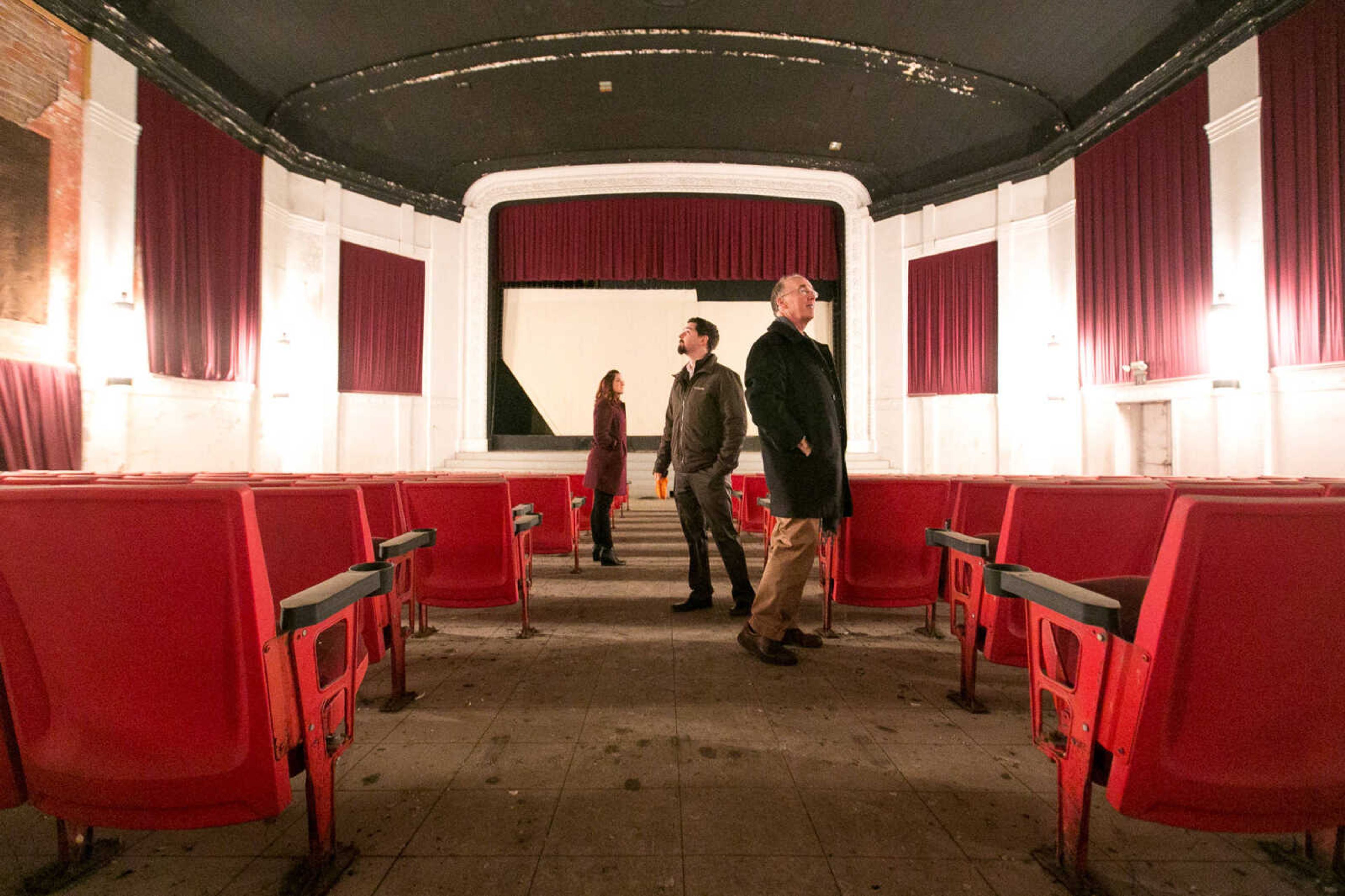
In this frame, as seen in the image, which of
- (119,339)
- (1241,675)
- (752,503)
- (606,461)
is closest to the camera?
(1241,675)

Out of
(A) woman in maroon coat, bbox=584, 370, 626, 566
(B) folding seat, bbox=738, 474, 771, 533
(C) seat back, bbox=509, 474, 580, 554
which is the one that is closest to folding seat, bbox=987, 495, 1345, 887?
(C) seat back, bbox=509, 474, 580, 554

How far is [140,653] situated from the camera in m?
0.84

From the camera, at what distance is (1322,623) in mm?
788

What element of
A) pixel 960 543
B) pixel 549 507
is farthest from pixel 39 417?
pixel 960 543

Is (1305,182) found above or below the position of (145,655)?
above

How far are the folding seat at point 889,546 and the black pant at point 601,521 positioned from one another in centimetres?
217

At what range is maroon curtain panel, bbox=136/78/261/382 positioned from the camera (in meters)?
5.84

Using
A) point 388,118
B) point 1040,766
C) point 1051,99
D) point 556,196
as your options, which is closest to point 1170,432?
point 1051,99

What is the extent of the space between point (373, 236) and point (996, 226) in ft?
31.0

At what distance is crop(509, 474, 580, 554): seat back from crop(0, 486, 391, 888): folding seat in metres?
2.53

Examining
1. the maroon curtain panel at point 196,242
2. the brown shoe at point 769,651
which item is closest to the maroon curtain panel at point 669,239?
the maroon curtain panel at point 196,242

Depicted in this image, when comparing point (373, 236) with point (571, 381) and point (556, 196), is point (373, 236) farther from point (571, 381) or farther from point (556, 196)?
point (571, 381)

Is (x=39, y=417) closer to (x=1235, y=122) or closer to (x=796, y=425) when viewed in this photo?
(x=796, y=425)

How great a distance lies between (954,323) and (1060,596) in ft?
29.1
